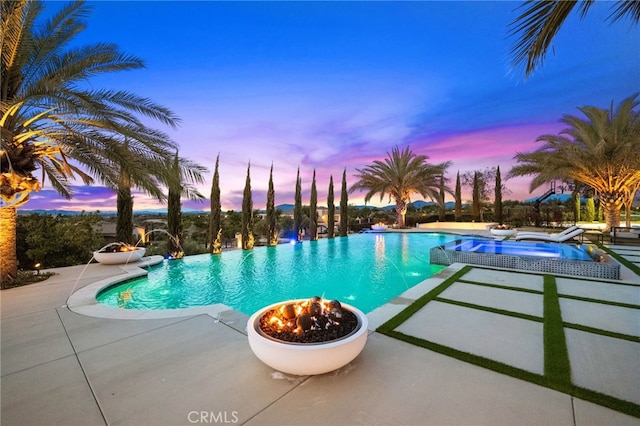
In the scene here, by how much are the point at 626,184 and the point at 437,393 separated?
17207 millimetres

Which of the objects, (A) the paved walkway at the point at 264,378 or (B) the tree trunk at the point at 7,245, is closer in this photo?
(A) the paved walkway at the point at 264,378

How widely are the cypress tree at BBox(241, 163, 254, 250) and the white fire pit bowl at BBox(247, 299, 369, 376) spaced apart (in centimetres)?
1245

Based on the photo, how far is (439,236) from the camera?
17.8 m

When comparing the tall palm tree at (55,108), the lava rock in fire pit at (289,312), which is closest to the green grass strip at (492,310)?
the lava rock in fire pit at (289,312)

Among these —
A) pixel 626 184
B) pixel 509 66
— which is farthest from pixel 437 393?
pixel 626 184

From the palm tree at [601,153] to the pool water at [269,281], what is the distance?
337 inches

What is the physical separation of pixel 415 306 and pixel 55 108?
777 centimetres

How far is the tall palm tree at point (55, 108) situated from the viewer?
4957 millimetres

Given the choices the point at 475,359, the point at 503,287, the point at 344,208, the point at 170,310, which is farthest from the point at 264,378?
the point at 344,208

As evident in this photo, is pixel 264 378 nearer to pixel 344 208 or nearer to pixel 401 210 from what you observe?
pixel 344 208

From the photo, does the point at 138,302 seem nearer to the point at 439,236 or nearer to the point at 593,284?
the point at 593,284

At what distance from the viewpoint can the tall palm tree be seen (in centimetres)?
496

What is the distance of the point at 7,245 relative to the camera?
5.79 meters

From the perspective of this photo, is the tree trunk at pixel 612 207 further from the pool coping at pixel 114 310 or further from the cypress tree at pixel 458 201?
the pool coping at pixel 114 310
